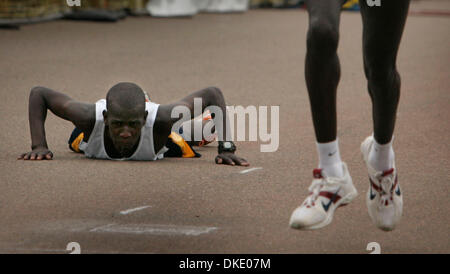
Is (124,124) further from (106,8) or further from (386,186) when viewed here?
(106,8)

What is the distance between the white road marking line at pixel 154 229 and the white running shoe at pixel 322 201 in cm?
75

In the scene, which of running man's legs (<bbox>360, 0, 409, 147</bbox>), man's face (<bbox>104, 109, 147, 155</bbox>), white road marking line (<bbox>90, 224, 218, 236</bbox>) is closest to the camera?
running man's legs (<bbox>360, 0, 409, 147</bbox>)

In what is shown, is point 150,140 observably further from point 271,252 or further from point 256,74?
point 256,74

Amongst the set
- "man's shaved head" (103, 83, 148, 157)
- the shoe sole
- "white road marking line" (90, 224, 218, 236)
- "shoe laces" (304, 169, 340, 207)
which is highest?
"man's shaved head" (103, 83, 148, 157)

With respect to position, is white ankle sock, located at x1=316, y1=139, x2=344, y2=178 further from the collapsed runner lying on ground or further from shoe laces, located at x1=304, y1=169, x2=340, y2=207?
the collapsed runner lying on ground

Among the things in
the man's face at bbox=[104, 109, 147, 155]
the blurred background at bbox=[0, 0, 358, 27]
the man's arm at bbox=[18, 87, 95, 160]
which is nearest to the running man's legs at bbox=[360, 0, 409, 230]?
the man's face at bbox=[104, 109, 147, 155]

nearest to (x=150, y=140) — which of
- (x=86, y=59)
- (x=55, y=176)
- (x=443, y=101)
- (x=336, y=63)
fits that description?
(x=55, y=176)

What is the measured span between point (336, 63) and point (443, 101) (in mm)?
5543

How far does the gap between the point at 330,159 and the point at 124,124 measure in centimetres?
238

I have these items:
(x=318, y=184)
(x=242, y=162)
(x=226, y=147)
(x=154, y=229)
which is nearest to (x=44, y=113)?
(x=226, y=147)

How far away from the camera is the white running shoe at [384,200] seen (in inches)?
166

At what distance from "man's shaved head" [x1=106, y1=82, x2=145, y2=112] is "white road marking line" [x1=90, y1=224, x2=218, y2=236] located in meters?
1.55

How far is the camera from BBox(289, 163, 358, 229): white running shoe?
12.8ft

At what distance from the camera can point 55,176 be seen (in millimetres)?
5848
